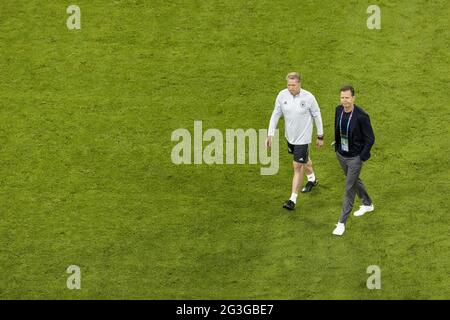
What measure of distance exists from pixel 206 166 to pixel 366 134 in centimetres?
327

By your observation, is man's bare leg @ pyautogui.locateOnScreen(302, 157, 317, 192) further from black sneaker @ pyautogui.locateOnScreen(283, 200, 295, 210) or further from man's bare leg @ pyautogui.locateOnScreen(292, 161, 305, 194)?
black sneaker @ pyautogui.locateOnScreen(283, 200, 295, 210)

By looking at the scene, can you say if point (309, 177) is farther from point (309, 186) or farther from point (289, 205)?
point (289, 205)

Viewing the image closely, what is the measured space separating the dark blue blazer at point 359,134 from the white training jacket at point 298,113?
0.72 metres

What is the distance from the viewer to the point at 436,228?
14180mm

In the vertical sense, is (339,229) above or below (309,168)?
below

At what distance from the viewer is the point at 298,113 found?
14.3m

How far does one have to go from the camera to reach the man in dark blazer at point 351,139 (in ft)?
44.0

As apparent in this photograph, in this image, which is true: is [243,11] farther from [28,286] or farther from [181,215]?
[28,286]

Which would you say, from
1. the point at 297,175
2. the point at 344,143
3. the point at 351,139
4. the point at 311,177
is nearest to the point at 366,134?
the point at 351,139

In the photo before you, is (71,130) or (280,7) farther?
(280,7)

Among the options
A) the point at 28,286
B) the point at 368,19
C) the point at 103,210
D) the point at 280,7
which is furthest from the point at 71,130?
the point at 368,19

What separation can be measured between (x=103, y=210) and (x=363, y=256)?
162 inches
